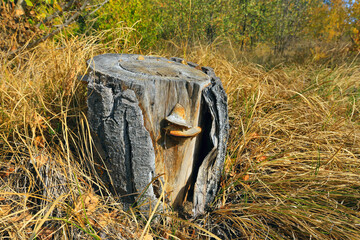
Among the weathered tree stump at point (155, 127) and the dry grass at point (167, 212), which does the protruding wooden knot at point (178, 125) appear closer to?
the weathered tree stump at point (155, 127)

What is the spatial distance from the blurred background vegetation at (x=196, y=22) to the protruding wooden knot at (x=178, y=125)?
1.36 m

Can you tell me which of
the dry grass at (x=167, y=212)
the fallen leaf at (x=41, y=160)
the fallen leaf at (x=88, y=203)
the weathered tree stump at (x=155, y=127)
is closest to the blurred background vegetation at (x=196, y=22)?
the dry grass at (x=167, y=212)

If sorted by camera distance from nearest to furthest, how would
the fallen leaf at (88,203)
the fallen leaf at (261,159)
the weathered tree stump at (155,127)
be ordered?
the weathered tree stump at (155,127) → the fallen leaf at (88,203) → the fallen leaf at (261,159)

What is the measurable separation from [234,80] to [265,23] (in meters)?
5.12

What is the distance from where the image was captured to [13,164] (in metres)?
1.73

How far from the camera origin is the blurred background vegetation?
110 inches

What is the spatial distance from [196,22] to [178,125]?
4.23m

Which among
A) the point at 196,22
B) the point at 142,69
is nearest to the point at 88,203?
the point at 142,69

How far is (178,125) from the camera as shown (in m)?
1.31

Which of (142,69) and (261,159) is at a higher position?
(142,69)

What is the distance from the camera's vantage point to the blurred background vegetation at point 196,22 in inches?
110

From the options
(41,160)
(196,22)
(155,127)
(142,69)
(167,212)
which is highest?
(196,22)

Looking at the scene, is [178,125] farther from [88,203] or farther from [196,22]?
[196,22]

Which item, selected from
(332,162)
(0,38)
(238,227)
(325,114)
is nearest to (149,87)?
(238,227)
